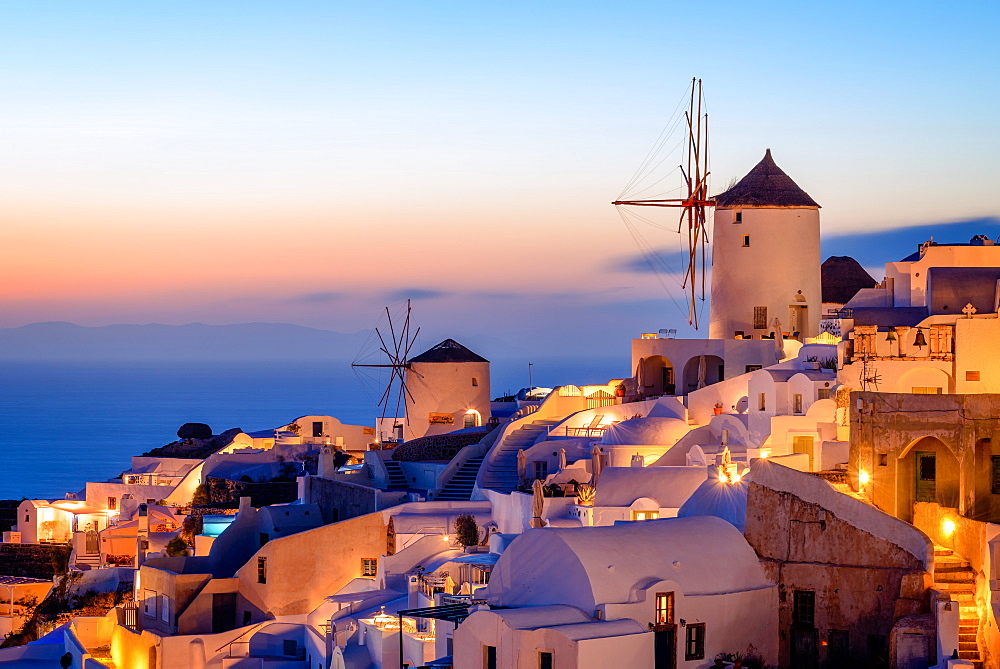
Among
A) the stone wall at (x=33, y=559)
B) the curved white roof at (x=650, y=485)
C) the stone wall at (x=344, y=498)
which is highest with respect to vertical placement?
the curved white roof at (x=650, y=485)

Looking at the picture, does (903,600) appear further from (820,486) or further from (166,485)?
(166,485)

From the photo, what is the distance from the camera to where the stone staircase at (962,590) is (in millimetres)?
18781

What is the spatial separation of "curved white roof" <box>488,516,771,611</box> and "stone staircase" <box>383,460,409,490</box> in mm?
13696

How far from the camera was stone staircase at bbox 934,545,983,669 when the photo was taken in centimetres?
1878

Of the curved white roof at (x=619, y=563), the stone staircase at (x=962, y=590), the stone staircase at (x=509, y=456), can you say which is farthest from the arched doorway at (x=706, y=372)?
the stone staircase at (x=962, y=590)

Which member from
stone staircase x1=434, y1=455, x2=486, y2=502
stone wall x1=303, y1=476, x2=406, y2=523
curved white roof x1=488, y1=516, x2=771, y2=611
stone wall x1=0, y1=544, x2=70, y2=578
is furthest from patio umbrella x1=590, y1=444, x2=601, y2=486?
stone wall x1=0, y1=544, x2=70, y2=578

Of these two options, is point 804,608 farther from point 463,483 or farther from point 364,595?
point 463,483

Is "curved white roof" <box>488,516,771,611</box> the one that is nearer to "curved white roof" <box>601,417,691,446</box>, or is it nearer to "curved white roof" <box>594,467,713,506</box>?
"curved white roof" <box>594,467,713,506</box>

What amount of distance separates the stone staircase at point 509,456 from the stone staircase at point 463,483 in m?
0.61

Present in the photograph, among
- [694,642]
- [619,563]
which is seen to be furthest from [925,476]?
[619,563]

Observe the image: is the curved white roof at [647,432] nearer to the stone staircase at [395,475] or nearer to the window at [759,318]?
the window at [759,318]

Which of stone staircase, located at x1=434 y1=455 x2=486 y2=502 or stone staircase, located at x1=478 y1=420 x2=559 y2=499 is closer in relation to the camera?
stone staircase, located at x1=478 y1=420 x2=559 y2=499

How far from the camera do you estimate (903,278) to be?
30594 mm

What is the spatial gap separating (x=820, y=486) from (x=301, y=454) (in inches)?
929
